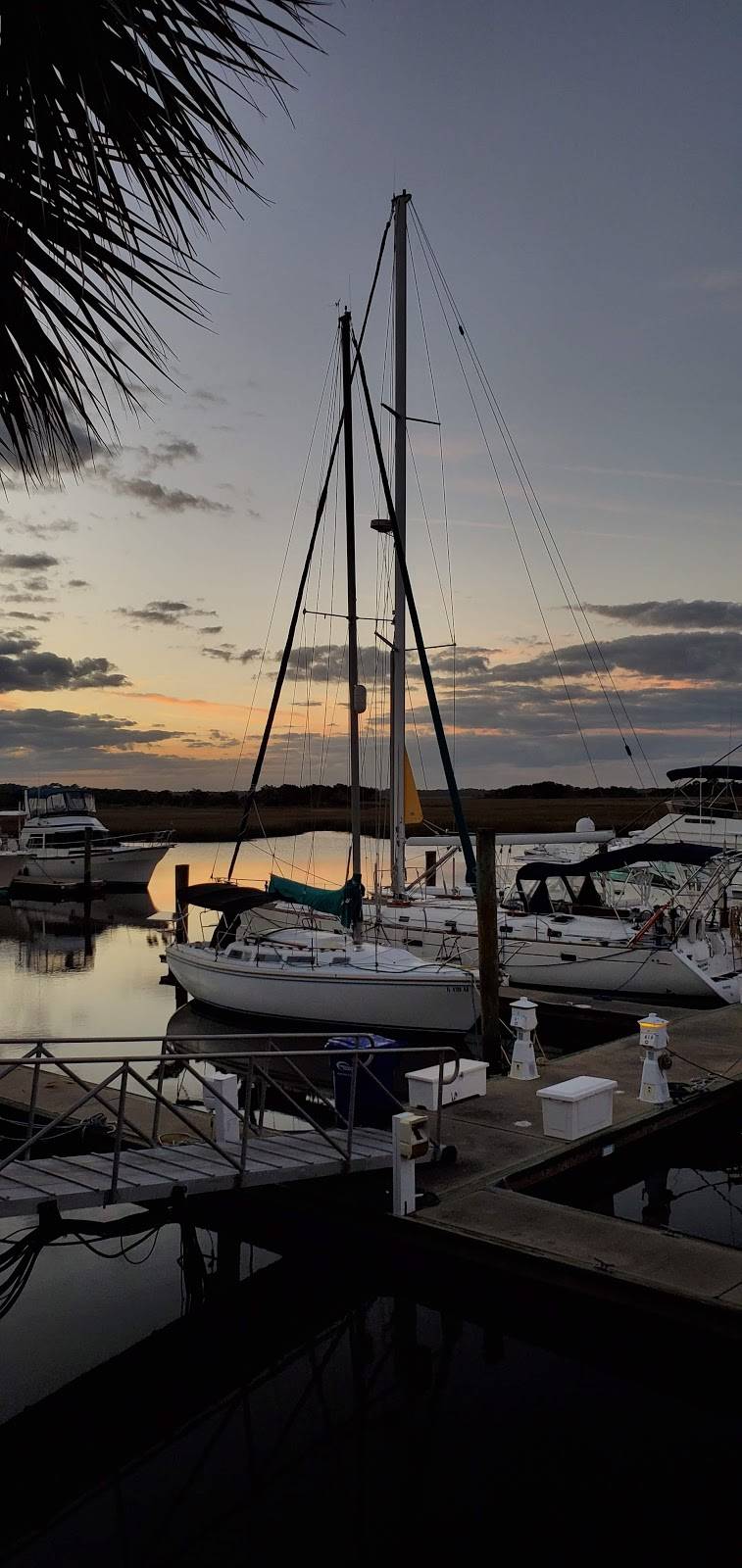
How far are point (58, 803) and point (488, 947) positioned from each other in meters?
53.8

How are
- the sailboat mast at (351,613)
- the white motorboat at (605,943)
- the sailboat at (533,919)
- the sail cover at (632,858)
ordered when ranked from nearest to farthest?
the sailboat mast at (351,613) < the white motorboat at (605,943) < the sailboat at (533,919) < the sail cover at (632,858)

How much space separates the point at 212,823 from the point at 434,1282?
437 feet

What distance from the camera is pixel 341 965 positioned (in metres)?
21.7

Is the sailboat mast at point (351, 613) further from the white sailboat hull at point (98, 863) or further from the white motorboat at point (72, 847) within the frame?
the white sailboat hull at point (98, 863)

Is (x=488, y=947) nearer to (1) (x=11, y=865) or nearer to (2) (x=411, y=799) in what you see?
(2) (x=411, y=799)

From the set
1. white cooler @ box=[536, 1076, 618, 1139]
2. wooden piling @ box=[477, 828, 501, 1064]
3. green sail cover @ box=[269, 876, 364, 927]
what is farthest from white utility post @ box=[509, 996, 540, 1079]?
green sail cover @ box=[269, 876, 364, 927]

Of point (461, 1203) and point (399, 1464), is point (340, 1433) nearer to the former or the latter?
point (399, 1464)

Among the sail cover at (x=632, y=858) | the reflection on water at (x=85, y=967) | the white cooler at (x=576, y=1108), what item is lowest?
the reflection on water at (x=85, y=967)

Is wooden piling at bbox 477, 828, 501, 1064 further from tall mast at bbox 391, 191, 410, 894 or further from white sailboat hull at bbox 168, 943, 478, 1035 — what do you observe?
tall mast at bbox 391, 191, 410, 894

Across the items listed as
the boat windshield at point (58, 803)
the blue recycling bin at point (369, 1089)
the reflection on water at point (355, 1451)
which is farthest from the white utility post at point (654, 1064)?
the boat windshield at point (58, 803)

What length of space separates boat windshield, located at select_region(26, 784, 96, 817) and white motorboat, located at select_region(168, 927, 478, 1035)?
4627 centimetres

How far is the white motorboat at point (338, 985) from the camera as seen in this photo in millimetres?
20703

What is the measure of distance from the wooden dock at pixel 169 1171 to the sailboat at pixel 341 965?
9464 mm

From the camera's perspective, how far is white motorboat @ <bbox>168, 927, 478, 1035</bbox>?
67.9 ft
